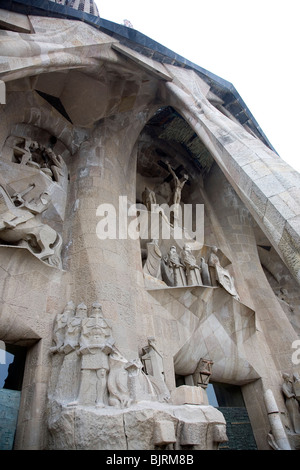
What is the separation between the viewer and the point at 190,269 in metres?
7.29

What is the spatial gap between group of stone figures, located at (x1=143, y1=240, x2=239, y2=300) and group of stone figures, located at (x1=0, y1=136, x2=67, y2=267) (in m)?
2.20

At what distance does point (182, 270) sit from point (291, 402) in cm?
359

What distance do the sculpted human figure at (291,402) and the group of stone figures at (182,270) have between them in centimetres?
208

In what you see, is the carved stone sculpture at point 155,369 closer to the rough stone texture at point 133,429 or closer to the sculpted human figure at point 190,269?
the rough stone texture at point 133,429

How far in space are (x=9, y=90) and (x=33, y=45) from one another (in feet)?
4.28

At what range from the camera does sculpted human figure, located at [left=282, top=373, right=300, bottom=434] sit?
21.2ft

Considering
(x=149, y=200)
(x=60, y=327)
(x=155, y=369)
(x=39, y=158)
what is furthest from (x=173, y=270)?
(x=39, y=158)

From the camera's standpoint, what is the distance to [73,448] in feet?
10.9

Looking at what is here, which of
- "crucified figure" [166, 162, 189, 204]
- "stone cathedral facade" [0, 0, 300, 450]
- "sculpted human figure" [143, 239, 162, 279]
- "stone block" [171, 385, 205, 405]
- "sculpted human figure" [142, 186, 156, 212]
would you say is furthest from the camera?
"crucified figure" [166, 162, 189, 204]

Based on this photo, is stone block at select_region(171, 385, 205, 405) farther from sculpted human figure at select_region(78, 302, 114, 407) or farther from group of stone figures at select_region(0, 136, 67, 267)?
group of stone figures at select_region(0, 136, 67, 267)

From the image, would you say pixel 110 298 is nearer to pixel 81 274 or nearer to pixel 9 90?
pixel 81 274

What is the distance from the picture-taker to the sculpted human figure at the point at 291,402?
21.2 feet

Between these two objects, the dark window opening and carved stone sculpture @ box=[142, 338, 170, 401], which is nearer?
carved stone sculpture @ box=[142, 338, 170, 401]

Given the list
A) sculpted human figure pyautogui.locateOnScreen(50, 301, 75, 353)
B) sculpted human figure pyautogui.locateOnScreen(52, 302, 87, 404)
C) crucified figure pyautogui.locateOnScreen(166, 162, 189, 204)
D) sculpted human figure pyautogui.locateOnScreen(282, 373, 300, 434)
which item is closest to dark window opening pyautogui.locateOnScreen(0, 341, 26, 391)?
sculpted human figure pyautogui.locateOnScreen(50, 301, 75, 353)
